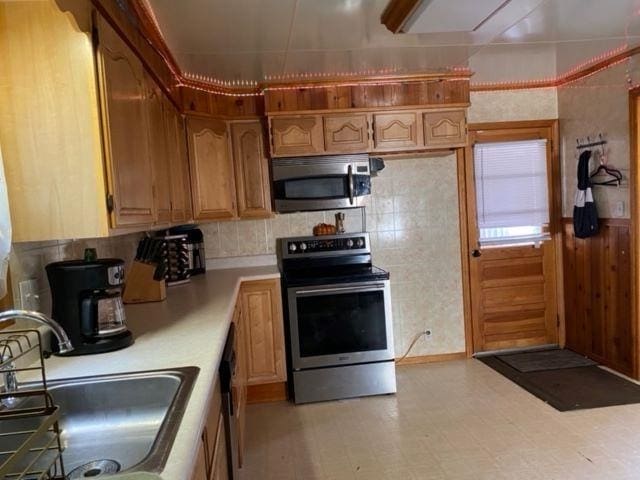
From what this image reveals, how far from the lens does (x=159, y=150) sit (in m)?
2.40

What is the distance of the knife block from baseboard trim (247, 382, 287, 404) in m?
1.21

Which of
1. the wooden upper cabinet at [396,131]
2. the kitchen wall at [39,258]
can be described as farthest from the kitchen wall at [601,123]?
the kitchen wall at [39,258]

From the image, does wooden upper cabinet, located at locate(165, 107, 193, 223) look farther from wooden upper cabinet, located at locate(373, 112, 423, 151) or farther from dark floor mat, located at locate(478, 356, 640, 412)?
dark floor mat, located at locate(478, 356, 640, 412)

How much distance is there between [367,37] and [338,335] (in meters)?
1.94

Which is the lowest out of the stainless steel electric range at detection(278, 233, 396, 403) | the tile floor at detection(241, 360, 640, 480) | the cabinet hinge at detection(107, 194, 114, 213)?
the tile floor at detection(241, 360, 640, 480)

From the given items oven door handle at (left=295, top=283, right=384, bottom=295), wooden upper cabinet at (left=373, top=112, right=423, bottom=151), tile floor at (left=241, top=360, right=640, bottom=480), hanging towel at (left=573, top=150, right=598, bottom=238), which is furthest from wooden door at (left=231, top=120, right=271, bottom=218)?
hanging towel at (left=573, top=150, right=598, bottom=238)

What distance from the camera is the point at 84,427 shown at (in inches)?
53.3

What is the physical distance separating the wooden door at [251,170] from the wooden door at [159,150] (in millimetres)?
967

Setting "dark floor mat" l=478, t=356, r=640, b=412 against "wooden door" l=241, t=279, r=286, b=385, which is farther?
"wooden door" l=241, t=279, r=286, b=385

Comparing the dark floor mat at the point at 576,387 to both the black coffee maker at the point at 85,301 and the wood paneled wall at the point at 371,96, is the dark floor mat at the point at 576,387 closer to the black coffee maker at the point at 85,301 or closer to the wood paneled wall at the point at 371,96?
the wood paneled wall at the point at 371,96

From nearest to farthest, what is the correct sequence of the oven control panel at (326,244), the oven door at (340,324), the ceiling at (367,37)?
the ceiling at (367,37)
the oven door at (340,324)
the oven control panel at (326,244)

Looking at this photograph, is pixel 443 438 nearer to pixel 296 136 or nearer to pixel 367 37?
pixel 296 136

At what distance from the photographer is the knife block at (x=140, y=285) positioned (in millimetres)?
2584

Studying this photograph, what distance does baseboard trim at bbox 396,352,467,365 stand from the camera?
409cm
